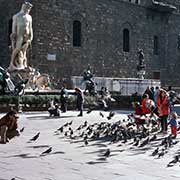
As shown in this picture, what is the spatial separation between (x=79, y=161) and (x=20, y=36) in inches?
510

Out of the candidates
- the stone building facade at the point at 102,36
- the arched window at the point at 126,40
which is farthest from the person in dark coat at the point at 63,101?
the arched window at the point at 126,40

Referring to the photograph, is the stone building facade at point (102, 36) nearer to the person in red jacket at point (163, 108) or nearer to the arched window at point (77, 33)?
the arched window at point (77, 33)

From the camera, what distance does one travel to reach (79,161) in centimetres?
721

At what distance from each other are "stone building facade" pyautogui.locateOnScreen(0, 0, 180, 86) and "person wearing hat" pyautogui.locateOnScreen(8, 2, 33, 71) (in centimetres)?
438

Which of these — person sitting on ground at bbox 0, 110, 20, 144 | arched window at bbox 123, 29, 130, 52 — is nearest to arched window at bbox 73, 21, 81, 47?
arched window at bbox 123, 29, 130, 52

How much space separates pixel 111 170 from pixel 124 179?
62cm

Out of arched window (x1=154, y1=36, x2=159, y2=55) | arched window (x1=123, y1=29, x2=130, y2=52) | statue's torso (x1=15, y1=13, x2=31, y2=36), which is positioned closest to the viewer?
statue's torso (x1=15, y1=13, x2=31, y2=36)

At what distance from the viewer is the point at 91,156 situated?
7668 mm

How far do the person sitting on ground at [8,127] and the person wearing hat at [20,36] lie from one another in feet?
33.6

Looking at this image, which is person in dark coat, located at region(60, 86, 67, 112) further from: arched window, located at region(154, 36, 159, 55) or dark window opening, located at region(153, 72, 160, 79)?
arched window, located at region(154, 36, 159, 55)

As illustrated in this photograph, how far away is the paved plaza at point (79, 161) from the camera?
617 centimetres

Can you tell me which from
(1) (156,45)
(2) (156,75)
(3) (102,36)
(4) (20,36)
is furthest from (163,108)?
(1) (156,45)

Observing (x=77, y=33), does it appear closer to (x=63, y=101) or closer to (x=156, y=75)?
(x=156, y=75)

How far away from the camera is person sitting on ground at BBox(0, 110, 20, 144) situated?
29.8 ft
